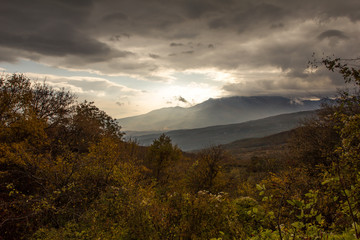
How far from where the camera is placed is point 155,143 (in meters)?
43.5

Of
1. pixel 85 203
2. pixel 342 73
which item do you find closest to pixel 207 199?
pixel 342 73

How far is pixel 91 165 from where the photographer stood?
21.3 m

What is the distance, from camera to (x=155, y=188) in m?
27.0

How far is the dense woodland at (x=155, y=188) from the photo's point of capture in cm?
694

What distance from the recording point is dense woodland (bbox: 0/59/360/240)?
22.8 feet

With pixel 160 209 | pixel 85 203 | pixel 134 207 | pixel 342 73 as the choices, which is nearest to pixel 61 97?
pixel 85 203

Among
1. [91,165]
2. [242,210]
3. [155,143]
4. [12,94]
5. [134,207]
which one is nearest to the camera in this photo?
[134,207]

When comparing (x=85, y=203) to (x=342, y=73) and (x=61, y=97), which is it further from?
(x=61, y=97)

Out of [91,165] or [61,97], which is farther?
[61,97]

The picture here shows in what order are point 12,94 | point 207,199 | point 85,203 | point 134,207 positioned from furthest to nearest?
point 12,94 < point 85,203 < point 134,207 < point 207,199

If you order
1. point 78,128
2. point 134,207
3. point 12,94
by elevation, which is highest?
point 12,94

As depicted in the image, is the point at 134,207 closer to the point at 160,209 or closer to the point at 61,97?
the point at 160,209

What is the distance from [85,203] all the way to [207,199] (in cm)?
1296

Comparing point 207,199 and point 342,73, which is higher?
point 342,73
